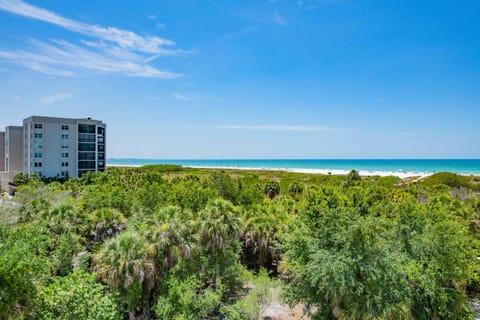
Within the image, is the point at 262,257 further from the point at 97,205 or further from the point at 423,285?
the point at 97,205

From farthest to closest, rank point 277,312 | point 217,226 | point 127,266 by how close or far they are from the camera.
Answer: point 277,312
point 217,226
point 127,266

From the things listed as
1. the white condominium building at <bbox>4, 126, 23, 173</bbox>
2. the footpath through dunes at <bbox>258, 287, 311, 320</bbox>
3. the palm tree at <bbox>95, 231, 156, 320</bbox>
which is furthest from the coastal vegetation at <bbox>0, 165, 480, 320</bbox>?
the white condominium building at <bbox>4, 126, 23, 173</bbox>

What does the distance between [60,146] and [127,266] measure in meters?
54.5

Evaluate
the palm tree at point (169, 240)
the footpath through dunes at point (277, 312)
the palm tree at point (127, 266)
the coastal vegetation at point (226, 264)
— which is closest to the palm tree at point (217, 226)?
the coastal vegetation at point (226, 264)

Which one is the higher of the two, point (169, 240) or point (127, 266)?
point (169, 240)

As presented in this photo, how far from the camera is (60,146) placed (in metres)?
61.0

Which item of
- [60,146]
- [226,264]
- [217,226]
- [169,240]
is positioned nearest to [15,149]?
[60,146]

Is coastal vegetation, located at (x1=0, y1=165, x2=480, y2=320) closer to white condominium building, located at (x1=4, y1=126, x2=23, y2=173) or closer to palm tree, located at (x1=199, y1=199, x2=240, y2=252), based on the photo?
palm tree, located at (x1=199, y1=199, x2=240, y2=252)

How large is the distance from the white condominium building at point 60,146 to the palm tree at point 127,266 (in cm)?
5154

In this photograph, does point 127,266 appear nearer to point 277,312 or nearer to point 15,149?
point 277,312

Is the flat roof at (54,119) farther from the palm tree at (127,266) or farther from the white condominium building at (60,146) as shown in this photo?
the palm tree at (127,266)

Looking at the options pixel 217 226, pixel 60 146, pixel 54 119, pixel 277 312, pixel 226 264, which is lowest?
pixel 277 312

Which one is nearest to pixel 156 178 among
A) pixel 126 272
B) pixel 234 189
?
pixel 234 189

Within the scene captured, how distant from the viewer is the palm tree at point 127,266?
15953 millimetres
